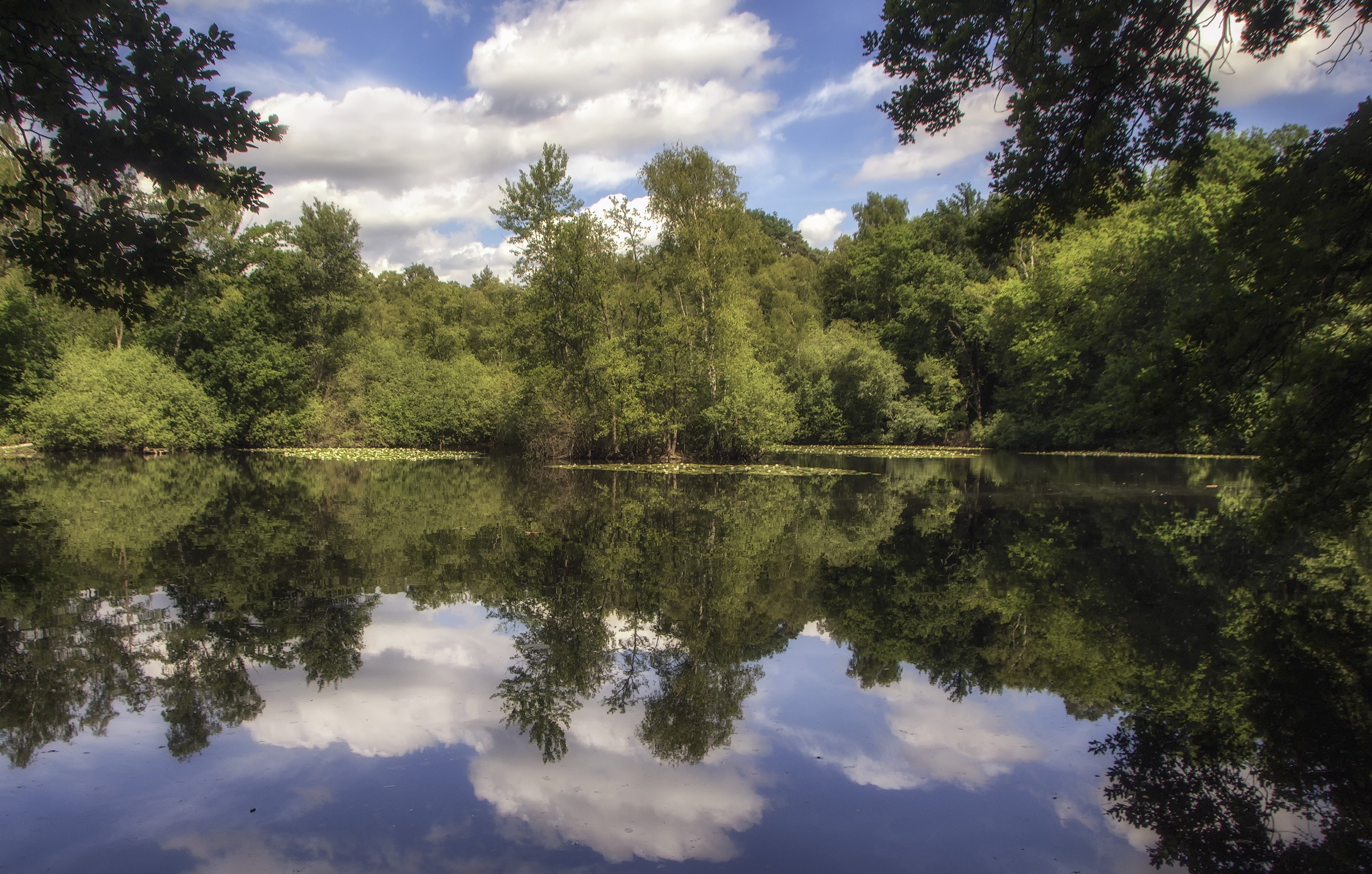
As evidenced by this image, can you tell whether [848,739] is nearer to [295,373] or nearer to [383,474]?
[383,474]

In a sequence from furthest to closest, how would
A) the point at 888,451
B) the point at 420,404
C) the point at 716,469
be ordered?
the point at 888,451
the point at 420,404
the point at 716,469

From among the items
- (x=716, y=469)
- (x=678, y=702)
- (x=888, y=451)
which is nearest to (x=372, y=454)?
(x=716, y=469)

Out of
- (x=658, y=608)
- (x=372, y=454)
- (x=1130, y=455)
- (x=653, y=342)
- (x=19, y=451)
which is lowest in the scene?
(x=658, y=608)

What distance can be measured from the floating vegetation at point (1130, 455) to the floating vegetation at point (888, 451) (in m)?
3.69

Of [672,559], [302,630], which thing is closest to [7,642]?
[302,630]

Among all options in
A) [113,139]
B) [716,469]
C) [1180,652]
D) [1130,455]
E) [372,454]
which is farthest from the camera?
[1130,455]

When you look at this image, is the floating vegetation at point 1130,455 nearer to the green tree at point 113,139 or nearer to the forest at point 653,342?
the forest at point 653,342

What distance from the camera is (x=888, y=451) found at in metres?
41.1

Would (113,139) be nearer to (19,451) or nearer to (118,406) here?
(118,406)

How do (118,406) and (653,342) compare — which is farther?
(118,406)

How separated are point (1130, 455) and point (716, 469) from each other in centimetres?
2123

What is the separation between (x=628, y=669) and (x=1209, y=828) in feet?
14.9

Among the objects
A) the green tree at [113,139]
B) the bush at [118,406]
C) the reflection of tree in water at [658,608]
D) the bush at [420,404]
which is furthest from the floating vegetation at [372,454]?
the green tree at [113,139]

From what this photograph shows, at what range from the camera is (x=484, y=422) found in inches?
1624
